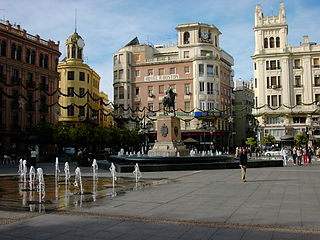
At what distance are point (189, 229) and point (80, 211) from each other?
3.48 m

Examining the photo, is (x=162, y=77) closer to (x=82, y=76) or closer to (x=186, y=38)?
(x=186, y=38)

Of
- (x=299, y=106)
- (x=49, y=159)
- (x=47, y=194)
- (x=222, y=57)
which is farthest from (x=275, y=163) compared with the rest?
(x=222, y=57)

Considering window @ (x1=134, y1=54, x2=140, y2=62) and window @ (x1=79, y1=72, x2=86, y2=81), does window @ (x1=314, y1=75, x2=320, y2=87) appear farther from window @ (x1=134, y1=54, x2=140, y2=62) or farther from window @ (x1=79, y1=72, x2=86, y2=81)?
window @ (x1=79, y1=72, x2=86, y2=81)

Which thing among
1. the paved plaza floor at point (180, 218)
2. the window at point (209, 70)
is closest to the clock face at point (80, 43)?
the window at point (209, 70)

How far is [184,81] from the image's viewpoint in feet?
217

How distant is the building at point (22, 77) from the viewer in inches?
1938

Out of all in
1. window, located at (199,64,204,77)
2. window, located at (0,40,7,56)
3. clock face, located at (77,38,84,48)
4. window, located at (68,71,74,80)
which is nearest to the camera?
window, located at (0,40,7,56)

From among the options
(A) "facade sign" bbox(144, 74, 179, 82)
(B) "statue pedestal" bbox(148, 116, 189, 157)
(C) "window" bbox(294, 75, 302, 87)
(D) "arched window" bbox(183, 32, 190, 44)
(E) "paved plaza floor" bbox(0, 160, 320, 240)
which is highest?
(D) "arched window" bbox(183, 32, 190, 44)

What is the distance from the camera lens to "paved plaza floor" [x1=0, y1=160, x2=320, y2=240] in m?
7.31

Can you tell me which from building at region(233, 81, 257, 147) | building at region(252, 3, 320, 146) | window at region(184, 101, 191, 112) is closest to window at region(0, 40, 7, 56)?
window at region(184, 101, 191, 112)

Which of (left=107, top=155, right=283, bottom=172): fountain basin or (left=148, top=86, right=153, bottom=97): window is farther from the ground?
(left=148, top=86, right=153, bottom=97): window

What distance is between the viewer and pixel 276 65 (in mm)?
60062

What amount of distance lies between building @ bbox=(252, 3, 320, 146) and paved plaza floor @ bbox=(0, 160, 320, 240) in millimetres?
48726

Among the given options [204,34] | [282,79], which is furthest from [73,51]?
[282,79]
